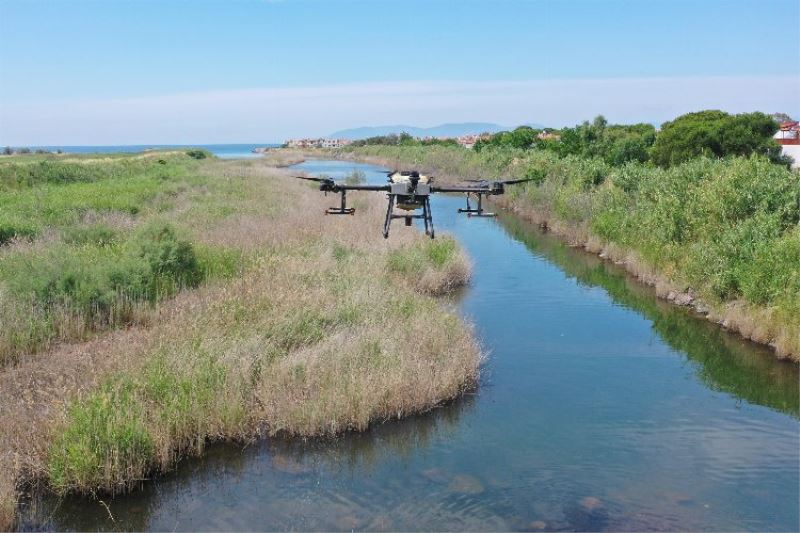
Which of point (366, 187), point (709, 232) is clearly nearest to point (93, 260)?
point (366, 187)

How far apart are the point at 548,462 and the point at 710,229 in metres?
14.2

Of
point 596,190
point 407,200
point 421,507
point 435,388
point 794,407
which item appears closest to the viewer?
point 407,200

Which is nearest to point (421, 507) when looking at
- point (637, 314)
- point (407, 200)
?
point (407, 200)

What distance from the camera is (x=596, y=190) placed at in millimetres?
36219

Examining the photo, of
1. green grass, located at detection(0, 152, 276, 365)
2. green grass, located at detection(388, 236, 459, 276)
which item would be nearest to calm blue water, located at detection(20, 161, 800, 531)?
green grass, located at detection(388, 236, 459, 276)

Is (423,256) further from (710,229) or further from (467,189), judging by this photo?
(467,189)

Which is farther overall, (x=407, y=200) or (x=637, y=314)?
(x=637, y=314)

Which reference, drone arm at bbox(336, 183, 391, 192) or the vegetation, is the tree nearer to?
the vegetation

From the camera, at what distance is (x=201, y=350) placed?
43.5ft

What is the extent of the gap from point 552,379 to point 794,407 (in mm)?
5178

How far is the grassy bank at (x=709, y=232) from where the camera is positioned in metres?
18.5

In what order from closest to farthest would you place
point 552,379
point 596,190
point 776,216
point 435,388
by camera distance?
point 435,388, point 552,379, point 776,216, point 596,190

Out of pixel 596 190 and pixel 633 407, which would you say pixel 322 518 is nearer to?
pixel 633 407

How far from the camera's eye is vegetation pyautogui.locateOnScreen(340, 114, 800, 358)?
18562 millimetres
